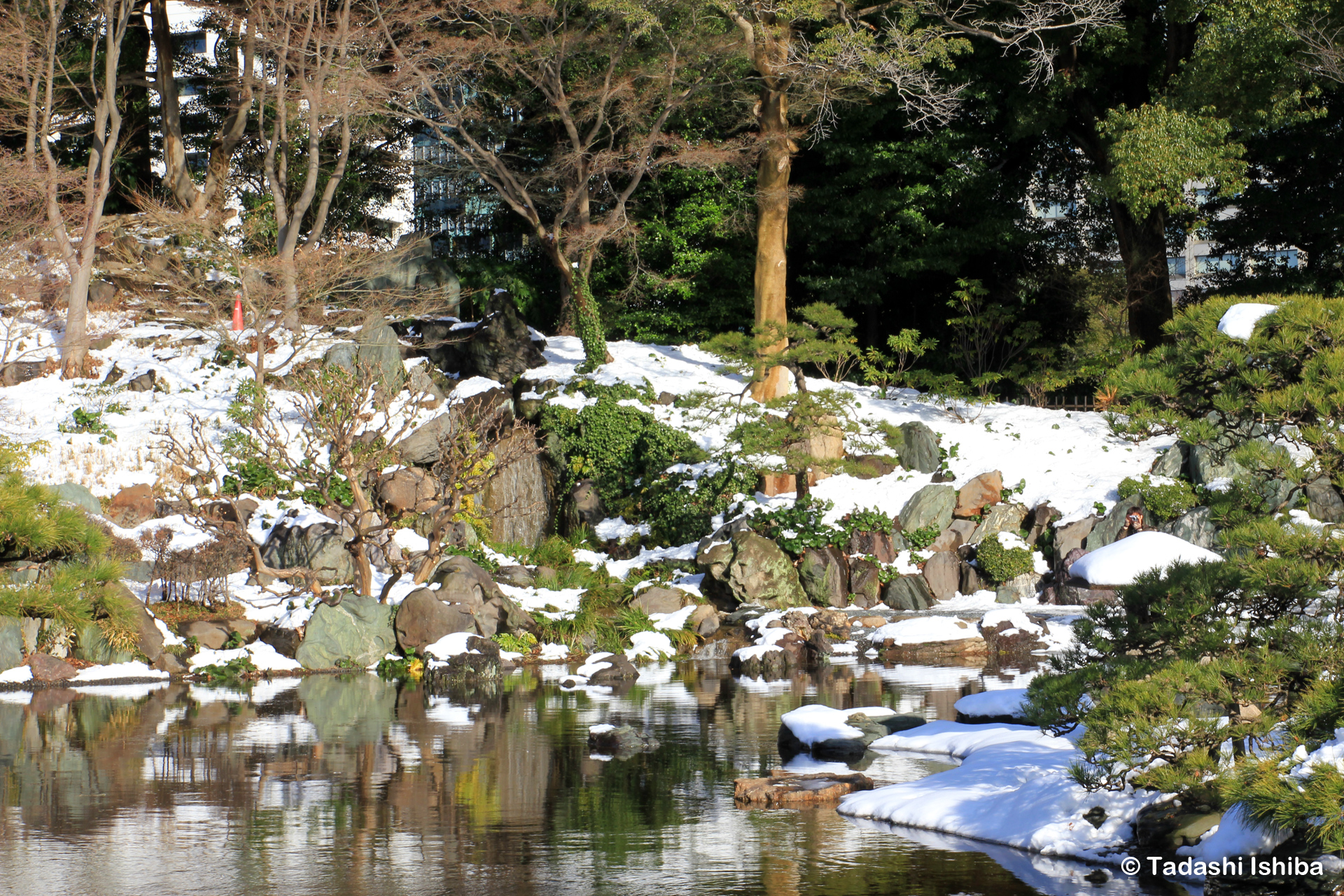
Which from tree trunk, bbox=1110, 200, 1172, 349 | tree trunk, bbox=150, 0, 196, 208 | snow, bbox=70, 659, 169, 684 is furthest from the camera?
tree trunk, bbox=150, 0, 196, 208

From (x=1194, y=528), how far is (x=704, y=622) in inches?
343

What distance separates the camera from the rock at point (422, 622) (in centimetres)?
1662

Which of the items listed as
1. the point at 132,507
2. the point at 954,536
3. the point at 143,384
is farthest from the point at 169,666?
the point at 954,536

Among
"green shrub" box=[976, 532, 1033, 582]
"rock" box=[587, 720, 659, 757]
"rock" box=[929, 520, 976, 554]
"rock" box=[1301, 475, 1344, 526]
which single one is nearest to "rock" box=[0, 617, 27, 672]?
"rock" box=[587, 720, 659, 757]

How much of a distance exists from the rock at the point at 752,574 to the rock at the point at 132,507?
982 centimetres

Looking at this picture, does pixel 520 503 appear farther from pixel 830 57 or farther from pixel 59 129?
pixel 59 129

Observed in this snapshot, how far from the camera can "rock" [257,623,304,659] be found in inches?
655

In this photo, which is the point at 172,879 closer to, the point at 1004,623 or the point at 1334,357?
the point at 1334,357

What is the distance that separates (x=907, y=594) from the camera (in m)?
21.0

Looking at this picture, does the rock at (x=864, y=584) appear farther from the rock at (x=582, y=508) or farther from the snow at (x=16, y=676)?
the snow at (x=16, y=676)

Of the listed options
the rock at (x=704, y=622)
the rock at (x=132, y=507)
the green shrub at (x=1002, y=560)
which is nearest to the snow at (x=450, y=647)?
the rock at (x=704, y=622)

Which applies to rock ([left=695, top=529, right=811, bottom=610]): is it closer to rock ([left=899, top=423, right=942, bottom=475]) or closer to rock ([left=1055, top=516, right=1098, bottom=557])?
→ rock ([left=899, top=423, right=942, bottom=475])

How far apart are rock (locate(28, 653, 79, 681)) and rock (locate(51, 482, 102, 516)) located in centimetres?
401

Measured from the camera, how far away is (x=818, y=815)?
8.55m
